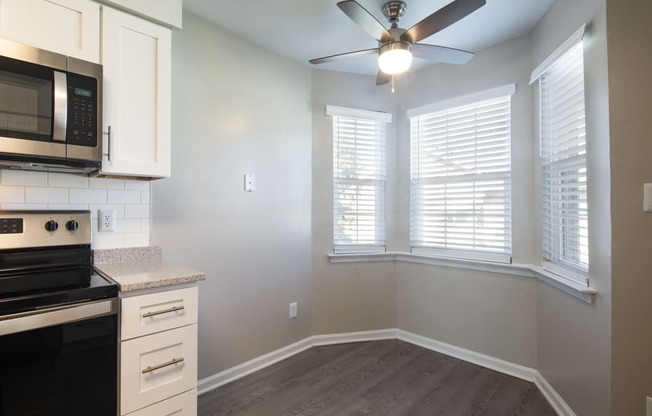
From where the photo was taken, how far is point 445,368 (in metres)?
2.49

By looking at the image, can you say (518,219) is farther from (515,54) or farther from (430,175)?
(515,54)

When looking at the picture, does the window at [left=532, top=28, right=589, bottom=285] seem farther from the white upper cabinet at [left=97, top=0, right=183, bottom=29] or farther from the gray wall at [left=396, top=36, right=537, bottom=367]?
the white upper cabinet at [left=97, top=0, right=183, bottom=29]

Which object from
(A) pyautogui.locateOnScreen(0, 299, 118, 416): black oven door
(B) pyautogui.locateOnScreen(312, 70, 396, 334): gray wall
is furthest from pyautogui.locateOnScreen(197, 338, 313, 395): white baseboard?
(A) pyautogui.locateOnScreen(0, 299, 118, 416): black oven door

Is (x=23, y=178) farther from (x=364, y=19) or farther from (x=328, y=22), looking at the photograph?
(x=328, y=22)

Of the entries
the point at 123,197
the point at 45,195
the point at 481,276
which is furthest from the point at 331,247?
the point at 45,195

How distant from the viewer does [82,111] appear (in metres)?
1.41

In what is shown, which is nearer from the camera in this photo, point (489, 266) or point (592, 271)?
point (592, 271)

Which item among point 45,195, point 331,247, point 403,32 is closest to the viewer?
point 45,195

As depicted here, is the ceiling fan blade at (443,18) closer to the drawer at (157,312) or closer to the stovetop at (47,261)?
the drawer at (157,312)

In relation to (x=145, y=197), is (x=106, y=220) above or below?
below

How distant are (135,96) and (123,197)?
57 centimetres

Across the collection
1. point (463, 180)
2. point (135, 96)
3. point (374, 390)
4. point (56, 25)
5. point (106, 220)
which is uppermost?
point (56, 25)

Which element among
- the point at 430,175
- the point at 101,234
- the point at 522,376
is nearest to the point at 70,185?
the point at 101,234

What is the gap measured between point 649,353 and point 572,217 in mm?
748
